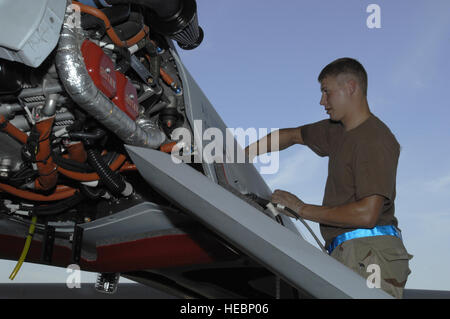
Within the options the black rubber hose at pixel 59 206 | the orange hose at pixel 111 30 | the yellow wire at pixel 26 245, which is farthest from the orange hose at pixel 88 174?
the yellow wire at pixel 26 245

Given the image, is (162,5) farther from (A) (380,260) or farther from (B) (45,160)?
(A) (380,260)

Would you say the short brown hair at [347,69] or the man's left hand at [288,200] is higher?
the short brown hair at [347,69]

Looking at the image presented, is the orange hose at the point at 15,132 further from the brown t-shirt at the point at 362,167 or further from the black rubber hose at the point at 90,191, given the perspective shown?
the brown t-shirt at the point at 362,167

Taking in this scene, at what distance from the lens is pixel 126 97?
2.02 metres

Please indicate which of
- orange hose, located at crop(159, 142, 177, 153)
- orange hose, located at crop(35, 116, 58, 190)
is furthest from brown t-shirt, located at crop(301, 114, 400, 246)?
Result: orange hose, located at crop(35, 116, 58, 190)

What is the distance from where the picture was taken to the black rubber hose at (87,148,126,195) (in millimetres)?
2338

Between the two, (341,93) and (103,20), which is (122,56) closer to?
(103,20)

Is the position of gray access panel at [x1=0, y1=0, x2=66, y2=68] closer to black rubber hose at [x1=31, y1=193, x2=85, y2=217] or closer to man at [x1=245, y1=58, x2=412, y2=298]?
black rubber hose at [x1=31, y1=193, x2=85, y2=217]

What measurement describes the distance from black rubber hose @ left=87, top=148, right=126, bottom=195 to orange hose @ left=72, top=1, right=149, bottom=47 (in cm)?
66

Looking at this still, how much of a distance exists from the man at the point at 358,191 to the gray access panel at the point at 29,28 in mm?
1579

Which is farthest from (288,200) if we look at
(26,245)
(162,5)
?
(26,245)

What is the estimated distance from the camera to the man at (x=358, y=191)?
87.4 inches

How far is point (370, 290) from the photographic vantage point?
5.88 ft

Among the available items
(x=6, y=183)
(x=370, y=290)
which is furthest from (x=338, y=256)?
(x=6, y=183)
